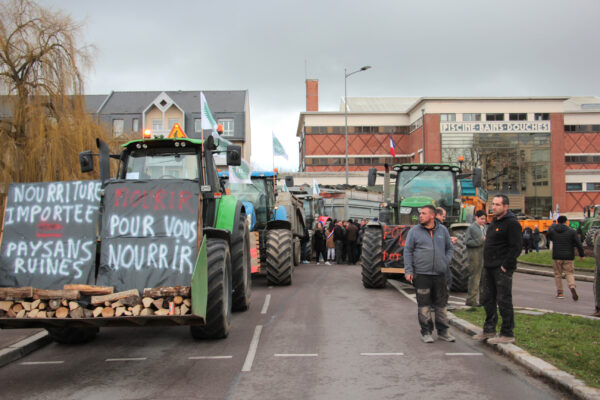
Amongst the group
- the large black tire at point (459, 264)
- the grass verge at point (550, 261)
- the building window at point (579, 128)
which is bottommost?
the grass verge at point (550, 261)

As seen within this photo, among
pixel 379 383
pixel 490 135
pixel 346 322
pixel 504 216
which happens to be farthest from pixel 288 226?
pixel 490 135

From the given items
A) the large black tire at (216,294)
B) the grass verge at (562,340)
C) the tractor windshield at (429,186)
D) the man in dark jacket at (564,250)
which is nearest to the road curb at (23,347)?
the large black tire at (216,294)

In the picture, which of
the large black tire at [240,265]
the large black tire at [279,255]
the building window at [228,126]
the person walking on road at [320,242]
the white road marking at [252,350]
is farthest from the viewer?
the building window at [228,126]

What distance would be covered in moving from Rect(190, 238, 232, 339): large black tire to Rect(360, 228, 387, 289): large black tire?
601 cm

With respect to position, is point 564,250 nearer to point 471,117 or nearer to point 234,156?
point 234,156

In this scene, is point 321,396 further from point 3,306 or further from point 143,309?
point 3,306

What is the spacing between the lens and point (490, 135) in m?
59.4

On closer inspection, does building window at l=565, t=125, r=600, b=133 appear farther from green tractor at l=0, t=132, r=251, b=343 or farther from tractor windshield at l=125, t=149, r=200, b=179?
green tractor at l=0, t=132, r=251, b=343

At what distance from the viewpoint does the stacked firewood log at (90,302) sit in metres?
5.98

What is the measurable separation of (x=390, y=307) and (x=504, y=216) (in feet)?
12.6

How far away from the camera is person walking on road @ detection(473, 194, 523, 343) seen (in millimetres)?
7164

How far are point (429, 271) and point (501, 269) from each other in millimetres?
963

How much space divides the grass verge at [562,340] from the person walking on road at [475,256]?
2.81 ft

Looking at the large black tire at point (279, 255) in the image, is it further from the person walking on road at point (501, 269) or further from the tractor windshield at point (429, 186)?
the person walking on road at point (501, 269)
